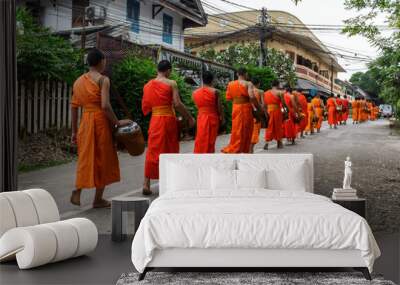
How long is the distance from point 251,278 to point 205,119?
97.8 inches

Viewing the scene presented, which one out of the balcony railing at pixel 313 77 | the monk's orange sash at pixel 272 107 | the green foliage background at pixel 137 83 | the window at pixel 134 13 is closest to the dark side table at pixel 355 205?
the balcony railing at pixel 313 77

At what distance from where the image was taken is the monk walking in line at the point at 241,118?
550 centimetres

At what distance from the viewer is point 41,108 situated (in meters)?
5.32

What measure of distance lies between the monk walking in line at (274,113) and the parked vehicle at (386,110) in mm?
780

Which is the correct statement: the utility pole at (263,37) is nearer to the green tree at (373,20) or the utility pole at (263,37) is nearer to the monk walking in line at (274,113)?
the monk walking in line at (274,113)

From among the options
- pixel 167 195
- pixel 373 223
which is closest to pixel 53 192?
pixel 167 195

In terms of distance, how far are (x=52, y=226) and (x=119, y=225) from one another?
613 mm

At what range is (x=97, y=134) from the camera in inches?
176

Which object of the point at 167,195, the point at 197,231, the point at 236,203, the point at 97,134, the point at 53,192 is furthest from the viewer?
the point at 53,192

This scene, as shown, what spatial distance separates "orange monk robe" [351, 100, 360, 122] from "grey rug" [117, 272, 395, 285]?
209cm

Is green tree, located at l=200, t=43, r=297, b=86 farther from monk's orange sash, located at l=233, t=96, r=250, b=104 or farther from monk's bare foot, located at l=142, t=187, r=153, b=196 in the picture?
monk's bare foot, located at l=142, t=187, r=153, b=196

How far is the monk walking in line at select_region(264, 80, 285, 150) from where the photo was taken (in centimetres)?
543

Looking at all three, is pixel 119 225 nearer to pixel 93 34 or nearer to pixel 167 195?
pixel 167 195

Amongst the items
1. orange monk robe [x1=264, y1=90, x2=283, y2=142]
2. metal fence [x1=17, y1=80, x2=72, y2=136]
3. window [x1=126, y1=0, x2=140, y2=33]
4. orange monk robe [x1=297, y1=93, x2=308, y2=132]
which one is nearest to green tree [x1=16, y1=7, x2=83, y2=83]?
metal fence [x1=17, y1=80, x2=72, y2=136]
